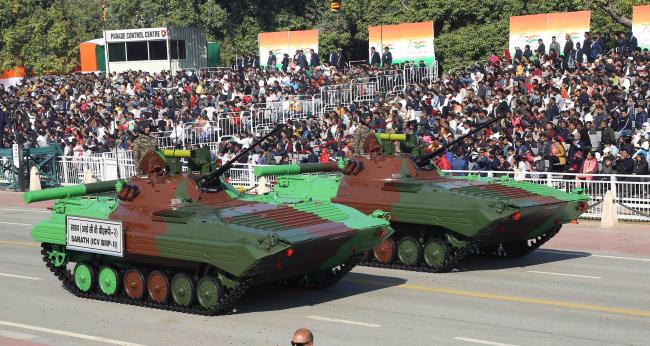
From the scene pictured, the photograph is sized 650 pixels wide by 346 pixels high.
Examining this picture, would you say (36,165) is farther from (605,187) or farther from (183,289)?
(183,289)

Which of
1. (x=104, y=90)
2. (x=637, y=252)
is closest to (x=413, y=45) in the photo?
(x=104, y=90)

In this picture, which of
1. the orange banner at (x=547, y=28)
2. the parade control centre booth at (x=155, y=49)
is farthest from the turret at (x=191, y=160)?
the parade control centre booth at (x=155, y=49)

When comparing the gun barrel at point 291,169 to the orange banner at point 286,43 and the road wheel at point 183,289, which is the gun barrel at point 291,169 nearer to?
the road wheel at point 183,289

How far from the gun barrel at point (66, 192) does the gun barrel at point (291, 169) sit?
378 cm

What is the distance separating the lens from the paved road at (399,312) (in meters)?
15.5

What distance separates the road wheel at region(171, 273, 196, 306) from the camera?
17266 mm

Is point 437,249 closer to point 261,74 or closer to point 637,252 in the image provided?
point 637,252

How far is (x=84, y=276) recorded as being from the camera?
19.0 metres

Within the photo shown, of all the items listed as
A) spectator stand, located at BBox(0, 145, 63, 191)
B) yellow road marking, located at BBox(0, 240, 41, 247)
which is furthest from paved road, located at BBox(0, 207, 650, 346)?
spectator stand, located at BBox(0, 145, 63, 191)

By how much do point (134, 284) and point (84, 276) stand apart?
129cm

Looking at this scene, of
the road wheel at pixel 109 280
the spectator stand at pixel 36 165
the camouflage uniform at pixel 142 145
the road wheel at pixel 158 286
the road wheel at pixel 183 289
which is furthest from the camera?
the spectator stand at pixel 36 165

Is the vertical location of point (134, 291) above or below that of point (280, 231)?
below

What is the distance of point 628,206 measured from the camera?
2688cm

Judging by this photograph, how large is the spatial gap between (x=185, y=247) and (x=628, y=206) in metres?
13.9
